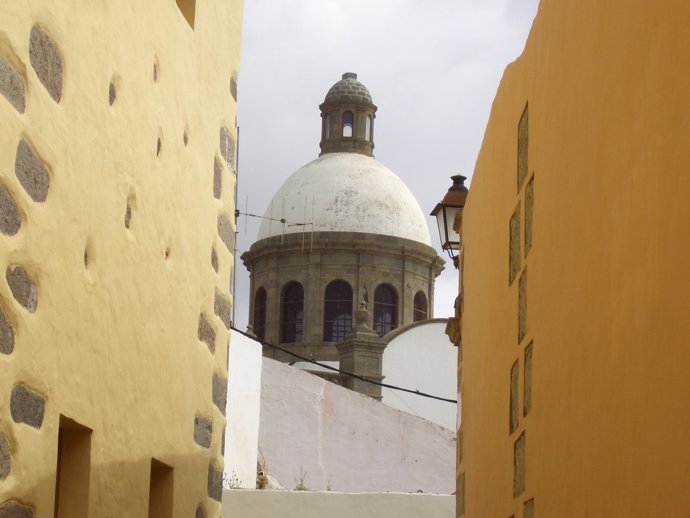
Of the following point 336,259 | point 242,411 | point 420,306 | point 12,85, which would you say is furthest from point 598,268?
point 420,306

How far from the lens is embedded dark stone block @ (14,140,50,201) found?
14.7ft

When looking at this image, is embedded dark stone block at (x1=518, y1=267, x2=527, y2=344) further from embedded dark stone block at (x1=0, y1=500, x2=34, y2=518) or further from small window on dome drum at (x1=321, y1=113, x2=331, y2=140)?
small window on dome drum at (x1=321, y1=113, x2=331, y2=140)

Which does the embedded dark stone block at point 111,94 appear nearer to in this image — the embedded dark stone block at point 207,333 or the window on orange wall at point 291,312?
the embedded dark stone block at point 207,333

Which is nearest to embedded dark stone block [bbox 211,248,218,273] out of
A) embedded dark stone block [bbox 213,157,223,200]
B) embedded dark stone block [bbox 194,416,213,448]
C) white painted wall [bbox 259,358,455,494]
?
embedded dark stone block [bbox 213,157,223,200]

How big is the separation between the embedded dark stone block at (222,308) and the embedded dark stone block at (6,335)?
2491 mm

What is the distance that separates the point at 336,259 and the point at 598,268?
3243 centimetres

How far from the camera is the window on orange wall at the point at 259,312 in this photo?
124ft

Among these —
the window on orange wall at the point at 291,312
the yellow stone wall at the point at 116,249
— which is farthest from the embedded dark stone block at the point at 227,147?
the window on orange wall at the point at 291,312

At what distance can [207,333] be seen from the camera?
267 inches

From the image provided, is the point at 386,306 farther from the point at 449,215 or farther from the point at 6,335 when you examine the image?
the point at 6,335

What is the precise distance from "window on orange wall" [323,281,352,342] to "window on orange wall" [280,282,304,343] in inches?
25.5

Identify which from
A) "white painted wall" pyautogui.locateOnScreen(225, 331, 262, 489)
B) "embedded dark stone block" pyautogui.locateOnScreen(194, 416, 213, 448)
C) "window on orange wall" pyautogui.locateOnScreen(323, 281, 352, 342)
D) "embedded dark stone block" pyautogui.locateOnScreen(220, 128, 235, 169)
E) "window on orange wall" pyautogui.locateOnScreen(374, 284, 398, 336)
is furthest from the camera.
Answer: "window on orange wall" pyautogui.locateOnScreen(374, 284, 398, 336)

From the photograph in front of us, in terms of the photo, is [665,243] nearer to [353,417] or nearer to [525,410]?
[525,410]

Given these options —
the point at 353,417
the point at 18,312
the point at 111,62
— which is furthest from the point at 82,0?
the point at 353,417
